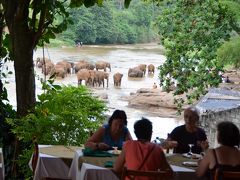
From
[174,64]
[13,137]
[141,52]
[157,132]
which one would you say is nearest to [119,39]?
[141,52]

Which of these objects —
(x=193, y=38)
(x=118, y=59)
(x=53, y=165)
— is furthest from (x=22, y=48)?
(x=118, y=59)

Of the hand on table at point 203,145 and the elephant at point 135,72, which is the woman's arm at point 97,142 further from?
the elephant at point 135,72

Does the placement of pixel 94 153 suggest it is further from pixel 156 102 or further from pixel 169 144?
pixel 156 102

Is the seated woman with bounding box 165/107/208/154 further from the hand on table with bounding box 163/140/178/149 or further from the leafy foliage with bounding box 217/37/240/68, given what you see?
the leafy foliage with bounding box 217/37/240/68

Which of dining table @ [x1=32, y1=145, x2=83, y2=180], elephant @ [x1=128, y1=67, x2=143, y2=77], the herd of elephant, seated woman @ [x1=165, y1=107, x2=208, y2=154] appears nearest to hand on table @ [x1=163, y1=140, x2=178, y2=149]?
seated woman @ [x1=165, y1=107, x2=208, y2=154]

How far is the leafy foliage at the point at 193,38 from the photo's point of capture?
1044 cm

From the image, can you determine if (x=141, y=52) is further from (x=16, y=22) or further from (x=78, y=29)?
(x=16, y=22)

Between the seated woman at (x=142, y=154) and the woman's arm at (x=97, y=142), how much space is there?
627 mm

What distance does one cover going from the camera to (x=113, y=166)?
3.67 metres

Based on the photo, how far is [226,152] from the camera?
335 cm

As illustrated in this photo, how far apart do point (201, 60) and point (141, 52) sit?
35584 millimetres

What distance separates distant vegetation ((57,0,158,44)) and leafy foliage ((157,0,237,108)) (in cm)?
3196

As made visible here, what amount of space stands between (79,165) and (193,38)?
706 cm

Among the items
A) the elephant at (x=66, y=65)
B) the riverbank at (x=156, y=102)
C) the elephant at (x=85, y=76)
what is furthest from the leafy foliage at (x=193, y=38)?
the elephant at (x=66, y=65)
